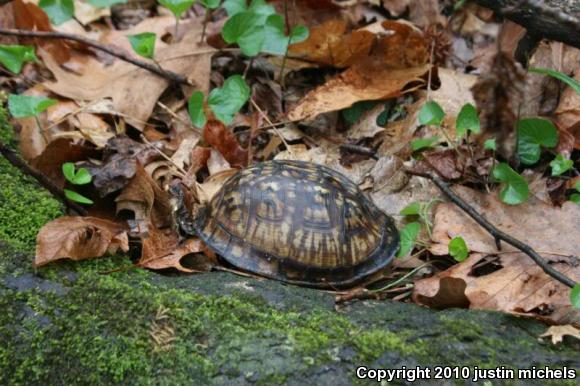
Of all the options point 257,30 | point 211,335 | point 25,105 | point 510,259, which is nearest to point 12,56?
point 25,105

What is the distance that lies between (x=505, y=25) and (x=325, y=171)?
1.21 meters

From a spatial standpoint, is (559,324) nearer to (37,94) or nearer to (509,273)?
(509,273)

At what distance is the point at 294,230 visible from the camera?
294 cm

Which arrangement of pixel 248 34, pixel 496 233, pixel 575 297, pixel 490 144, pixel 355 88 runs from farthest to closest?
pixel 355 88
pixel 248 34
pixel 490 144
pixel 496 233
pixel 575 297

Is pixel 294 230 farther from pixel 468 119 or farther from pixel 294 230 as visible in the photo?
pixel 468 119

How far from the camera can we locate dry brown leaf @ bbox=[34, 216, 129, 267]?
2.41 m

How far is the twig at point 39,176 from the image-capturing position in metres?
2.77

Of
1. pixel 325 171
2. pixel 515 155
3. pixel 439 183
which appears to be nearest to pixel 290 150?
pixel 325 171

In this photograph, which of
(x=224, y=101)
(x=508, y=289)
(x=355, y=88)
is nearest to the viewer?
(x=508, y=289)

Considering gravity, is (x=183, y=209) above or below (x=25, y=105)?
below

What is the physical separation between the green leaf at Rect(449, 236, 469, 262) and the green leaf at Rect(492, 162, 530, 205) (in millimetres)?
357

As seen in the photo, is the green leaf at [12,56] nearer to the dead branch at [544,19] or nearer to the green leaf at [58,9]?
the green leaf at [58,9]

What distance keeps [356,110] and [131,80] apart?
5.06ft

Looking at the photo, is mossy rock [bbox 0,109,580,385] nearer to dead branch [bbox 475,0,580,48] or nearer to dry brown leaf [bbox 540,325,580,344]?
dry brown leaf [bbox 540,325,580,344]
